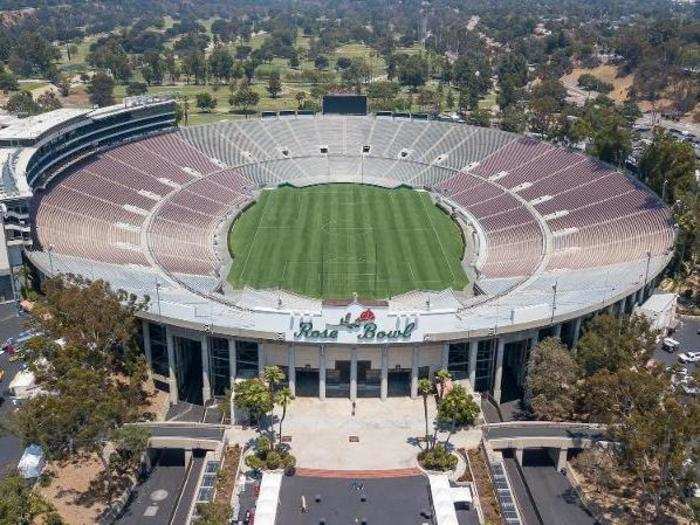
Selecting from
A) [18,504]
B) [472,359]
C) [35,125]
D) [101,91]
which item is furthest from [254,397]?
[101,91]

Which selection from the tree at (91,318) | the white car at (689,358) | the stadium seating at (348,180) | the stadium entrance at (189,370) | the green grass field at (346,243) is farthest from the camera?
the green grass field at (346,243)

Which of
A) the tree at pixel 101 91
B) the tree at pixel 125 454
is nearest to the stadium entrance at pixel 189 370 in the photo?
the tree at pixel 125 454

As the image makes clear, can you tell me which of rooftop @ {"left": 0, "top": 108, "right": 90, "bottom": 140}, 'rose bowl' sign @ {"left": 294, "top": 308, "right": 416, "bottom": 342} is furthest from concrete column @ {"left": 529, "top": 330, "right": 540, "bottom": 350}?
rooftop @ {"left": 0, "top": 108, "right": 90, "bottom": 140}

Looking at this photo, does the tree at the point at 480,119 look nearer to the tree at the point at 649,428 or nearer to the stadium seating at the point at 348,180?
the stadium seating at the point at 348,180

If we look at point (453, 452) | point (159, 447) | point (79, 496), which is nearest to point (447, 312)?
point (453, 452)

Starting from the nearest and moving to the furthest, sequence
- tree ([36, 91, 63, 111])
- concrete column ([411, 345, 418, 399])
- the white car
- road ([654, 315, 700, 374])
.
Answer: concrete column ([411, 345, 418, 399]) < the white car < road ([654, 315, 700, 374]) < tree ([36, 91, 63, 111])

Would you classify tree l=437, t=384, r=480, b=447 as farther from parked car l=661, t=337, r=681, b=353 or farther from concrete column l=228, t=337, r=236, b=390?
parked car l=661, t=337, r=681, b=353

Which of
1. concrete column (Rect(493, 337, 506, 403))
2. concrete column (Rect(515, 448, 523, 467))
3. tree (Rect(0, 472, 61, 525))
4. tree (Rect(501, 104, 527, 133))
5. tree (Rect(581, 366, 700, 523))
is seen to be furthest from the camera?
tree (Rect(501, 104, 527, 133))
